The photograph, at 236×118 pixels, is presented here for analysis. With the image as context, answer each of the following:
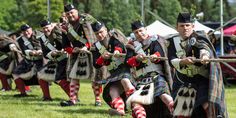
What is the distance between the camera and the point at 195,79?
22.0ft

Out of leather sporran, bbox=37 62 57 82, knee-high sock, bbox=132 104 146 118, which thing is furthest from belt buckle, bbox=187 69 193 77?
leather sporran, bbox=37 62 57 82

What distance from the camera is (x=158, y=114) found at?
796cm

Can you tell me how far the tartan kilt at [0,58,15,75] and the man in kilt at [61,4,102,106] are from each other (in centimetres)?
382

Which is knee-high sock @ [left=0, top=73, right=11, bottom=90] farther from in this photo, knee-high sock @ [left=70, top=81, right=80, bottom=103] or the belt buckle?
the belt buckle

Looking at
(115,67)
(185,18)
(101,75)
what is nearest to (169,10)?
(101,75)

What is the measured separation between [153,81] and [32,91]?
742 centimetres

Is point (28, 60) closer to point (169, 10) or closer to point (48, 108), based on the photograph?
point (48, 108)

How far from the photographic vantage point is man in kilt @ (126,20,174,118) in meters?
7.72

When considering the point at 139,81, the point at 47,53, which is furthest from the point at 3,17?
the point at 139,81

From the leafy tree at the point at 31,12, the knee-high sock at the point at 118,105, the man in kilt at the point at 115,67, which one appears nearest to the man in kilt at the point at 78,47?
the man in kilt at the point at 115,67

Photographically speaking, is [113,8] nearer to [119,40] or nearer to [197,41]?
[119,40]

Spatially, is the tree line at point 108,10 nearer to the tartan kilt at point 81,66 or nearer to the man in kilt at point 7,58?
the man in kilt at point 7,58

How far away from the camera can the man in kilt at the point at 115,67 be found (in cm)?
912

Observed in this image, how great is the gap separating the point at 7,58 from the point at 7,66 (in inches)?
8.5
